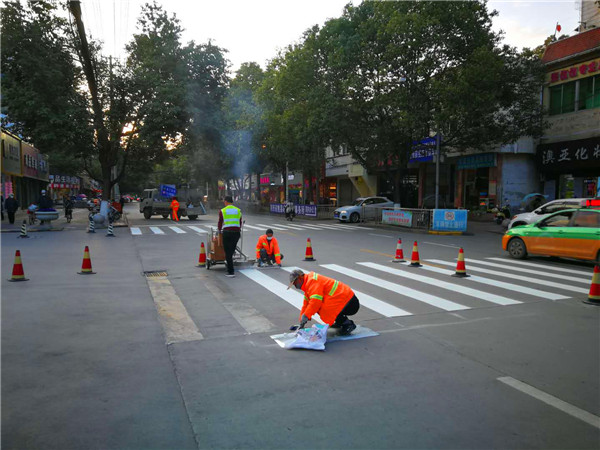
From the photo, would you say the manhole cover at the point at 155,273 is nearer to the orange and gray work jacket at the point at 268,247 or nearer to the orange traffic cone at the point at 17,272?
the orange and gray work jacket at the point at 268,247

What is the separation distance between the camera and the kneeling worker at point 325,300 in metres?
5.92

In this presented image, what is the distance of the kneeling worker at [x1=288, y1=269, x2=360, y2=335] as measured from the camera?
592 centimetres

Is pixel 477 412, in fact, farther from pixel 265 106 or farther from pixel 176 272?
pixel 265 106

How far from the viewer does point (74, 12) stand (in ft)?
52.9

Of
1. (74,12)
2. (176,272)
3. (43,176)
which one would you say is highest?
(74,12)

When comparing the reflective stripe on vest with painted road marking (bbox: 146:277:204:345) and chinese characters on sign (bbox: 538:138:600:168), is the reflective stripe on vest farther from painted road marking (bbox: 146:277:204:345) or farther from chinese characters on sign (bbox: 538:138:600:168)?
chinese characters on sign (bbox: 538:138:600:168)

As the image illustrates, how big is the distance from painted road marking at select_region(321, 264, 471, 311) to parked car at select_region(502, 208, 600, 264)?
5.79m

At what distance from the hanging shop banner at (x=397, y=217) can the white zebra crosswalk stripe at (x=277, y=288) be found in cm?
1581

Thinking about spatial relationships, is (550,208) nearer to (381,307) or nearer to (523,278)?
(523,278)

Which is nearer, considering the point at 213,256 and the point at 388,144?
the point at 213,256

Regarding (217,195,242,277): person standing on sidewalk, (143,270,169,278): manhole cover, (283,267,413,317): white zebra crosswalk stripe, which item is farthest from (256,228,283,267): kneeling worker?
(283,267,413,317): white zebra crosswalk stripe

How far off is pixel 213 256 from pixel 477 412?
29.1 ft

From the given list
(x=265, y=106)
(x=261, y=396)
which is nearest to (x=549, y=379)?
(x=261, y=396)

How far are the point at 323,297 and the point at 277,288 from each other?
11.9 feet
